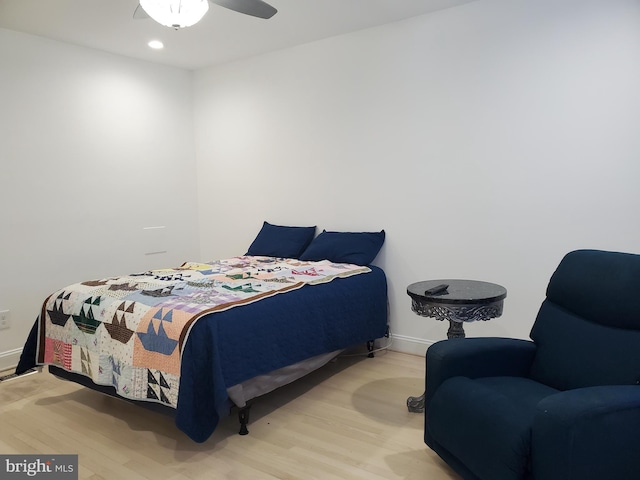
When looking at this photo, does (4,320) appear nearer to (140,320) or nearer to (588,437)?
(140,320)

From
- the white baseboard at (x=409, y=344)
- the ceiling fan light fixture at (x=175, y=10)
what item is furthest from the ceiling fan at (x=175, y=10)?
the white baseboard at (x=409, y=344)

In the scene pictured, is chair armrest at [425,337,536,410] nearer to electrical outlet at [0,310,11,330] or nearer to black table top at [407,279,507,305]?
black table top at [407,279,507,305]

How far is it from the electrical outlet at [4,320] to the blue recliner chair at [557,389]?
3.15 m

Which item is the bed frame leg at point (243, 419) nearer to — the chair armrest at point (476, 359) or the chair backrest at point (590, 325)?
the chair armrest at point (476, 359)

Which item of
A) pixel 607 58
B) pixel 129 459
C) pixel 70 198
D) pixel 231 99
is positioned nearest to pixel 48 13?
pixel 70 198

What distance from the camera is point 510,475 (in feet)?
5.42

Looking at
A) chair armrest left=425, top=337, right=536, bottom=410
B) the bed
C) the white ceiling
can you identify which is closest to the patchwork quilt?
the bed

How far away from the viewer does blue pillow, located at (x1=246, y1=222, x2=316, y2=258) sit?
4141 mm

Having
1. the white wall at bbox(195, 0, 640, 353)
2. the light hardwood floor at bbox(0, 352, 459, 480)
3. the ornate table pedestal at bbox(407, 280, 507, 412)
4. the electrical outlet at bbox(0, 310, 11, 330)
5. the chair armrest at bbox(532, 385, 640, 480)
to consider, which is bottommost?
the light hardwood floor at bbox(0, 352, 459, 480)

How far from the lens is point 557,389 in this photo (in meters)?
2.14

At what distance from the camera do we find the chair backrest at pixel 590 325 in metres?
1.99

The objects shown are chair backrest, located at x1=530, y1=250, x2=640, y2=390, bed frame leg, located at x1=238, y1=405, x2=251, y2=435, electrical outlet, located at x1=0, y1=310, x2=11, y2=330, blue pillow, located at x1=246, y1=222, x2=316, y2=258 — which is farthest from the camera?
blue pillow, located at x1=246, y1=222, x2=316, y2=258

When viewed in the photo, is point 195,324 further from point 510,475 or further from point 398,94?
point 398,94

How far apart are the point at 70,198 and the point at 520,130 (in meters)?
3.50
